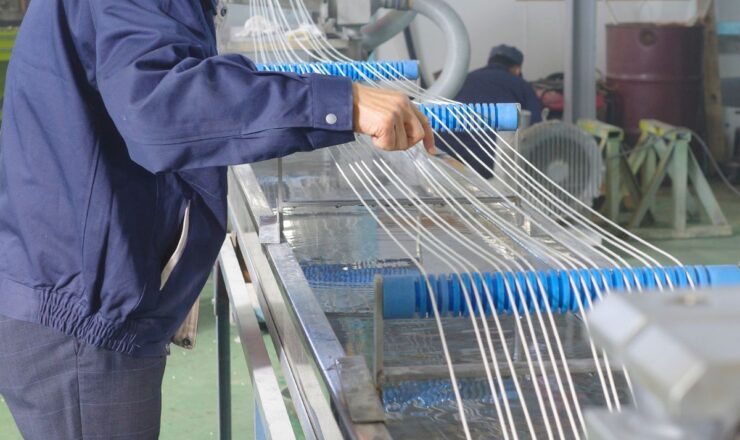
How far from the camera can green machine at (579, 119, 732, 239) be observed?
4.94 metres

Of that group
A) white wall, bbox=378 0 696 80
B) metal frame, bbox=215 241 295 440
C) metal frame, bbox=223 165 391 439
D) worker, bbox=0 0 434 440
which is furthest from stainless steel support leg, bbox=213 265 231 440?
white wall, bbox=378 0 696 80

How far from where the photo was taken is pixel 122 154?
3.79 ft

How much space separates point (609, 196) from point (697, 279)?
4.10m

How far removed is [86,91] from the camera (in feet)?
3.68

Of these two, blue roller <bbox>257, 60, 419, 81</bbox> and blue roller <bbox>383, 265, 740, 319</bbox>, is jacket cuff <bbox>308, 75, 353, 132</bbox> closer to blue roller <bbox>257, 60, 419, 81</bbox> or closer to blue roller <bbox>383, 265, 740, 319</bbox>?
blue roller <bbox>383, 265, 740, 319</bbox>

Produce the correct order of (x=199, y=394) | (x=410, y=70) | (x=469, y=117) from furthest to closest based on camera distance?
(x=199, y=394) → (x=410, y=70) → (x=469, y=117)

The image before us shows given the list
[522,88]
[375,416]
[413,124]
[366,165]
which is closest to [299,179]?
[366,165]

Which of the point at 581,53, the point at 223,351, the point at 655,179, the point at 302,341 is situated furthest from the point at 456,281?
the point at 581,53

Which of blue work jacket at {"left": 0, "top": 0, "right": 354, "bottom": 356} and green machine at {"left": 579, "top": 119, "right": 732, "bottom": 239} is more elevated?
blue work jacket at {"left": 0, "top": 0, "right": 354, "bottom": 356}

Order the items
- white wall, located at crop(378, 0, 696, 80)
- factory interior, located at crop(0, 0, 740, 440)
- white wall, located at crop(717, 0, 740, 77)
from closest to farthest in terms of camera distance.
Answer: factory interior, located at crop(0, 0, 740, 440) → white wall, located at crop(717, 0, 740, 77) → white wall, located at crop(378, 0, 696, 80)

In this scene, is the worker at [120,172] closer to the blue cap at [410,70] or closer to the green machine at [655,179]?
the blue cap at [410,70]

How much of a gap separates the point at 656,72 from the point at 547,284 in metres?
5.58

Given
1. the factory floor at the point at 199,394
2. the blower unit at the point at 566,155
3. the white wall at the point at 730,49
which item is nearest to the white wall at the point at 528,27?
the white wall at the point at 730,49

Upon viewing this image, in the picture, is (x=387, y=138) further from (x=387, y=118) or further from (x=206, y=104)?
(x=206, y=104)
